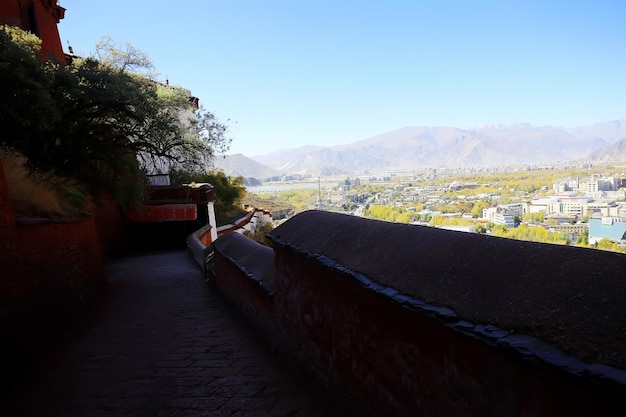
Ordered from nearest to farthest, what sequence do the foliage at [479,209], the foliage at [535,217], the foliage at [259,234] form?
the foliage at [535,217], the foliage at [479,209], the foliage at [259,234]

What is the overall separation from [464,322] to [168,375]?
4.11 meters

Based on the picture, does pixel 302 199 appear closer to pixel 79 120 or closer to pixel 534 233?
pixel 79 120

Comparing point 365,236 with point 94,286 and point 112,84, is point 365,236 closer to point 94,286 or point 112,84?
point 94,286

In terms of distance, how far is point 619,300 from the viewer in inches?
59.9

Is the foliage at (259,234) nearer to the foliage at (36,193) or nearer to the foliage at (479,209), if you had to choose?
the foliage at (36,193)

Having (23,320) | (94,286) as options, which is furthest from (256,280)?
(94,286)

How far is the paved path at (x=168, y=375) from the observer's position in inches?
163

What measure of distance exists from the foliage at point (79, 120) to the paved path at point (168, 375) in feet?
14.7

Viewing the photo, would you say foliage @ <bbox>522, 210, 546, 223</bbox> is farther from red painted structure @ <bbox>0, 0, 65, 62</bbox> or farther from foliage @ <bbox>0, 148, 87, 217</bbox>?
red painted structure @ <bbox>0, 0, 65, 62</bbox>

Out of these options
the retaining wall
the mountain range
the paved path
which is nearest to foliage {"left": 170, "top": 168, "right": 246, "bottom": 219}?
the mountain range

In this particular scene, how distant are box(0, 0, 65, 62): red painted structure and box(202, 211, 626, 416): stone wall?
16.7 metres

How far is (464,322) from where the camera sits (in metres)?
1.90

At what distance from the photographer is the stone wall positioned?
1494 millimetres

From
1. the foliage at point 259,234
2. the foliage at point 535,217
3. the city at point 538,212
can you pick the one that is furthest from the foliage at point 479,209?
the foliage at point 259,234
